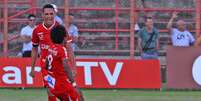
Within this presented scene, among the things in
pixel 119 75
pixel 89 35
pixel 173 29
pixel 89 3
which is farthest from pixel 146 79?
pixel 89 3

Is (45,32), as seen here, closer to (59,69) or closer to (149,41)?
(59,69)

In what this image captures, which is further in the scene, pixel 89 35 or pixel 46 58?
pixel 89 35

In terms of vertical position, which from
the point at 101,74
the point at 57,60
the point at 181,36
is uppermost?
the point at 181,36

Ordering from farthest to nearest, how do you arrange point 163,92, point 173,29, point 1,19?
1. point 1,19
2. point 173,29
3. point 163,92

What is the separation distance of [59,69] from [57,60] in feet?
0.46

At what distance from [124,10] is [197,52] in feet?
15.4

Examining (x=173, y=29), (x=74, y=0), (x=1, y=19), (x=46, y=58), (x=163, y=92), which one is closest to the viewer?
(x=46, y=58)

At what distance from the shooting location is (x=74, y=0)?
24047mm

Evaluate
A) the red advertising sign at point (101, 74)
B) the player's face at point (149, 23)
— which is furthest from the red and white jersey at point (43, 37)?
the player's face at point (149, 23)

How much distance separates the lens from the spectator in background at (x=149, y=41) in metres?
18.6

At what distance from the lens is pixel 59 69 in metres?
10.7

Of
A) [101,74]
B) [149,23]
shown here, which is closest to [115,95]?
[101,74]

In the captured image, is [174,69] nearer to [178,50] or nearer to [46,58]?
[178,50]

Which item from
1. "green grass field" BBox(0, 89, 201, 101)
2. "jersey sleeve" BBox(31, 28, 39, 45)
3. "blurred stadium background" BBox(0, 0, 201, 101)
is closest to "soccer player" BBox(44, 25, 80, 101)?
"jersey sleeve" BBox(31, 28, 39, 45)
